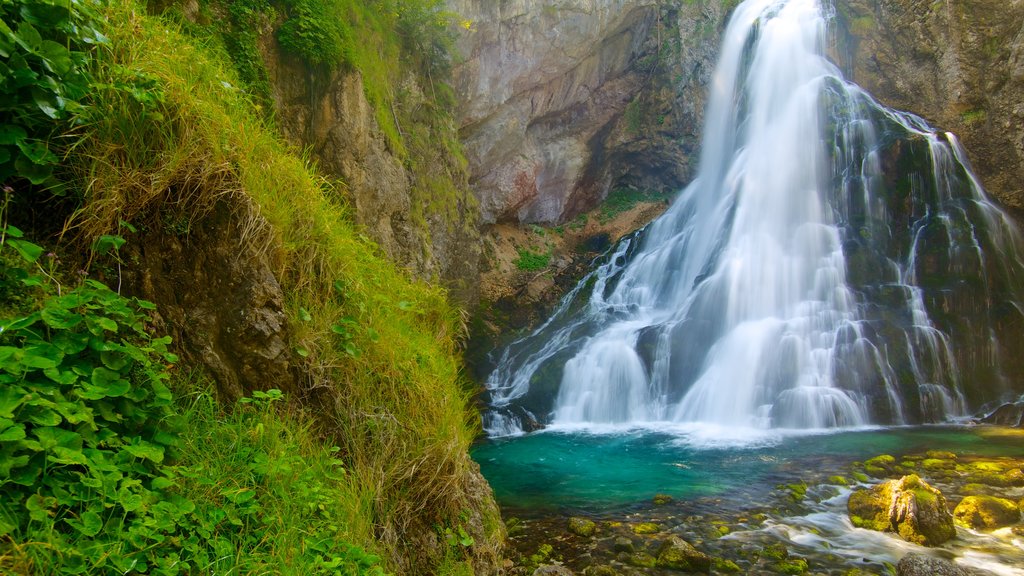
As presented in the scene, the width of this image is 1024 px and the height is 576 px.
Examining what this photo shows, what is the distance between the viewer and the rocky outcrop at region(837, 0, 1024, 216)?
12680mm

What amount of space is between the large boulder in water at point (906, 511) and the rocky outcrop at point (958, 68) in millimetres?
10773

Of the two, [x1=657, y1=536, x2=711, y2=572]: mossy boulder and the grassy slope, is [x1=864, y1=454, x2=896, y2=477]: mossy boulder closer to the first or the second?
[x1=657, y1=536, x2=711, y2=572]: mossy boulder

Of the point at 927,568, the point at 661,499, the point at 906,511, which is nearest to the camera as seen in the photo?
the point at 927,568

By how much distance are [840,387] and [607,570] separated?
25.7 ft

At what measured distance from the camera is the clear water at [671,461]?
692 centimetres

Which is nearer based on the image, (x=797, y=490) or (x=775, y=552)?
(x=775, y=552)

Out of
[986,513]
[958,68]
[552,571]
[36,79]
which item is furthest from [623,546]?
[958,68]

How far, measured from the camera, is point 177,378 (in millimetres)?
2422

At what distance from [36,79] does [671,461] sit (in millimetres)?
8408

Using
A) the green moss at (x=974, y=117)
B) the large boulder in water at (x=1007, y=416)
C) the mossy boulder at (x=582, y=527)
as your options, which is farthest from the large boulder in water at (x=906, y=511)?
the green moss at (x=974, y=117)

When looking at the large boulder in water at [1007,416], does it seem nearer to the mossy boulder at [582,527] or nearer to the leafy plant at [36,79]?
the mossy boulder at [582,527]

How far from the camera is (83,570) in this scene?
1.45m

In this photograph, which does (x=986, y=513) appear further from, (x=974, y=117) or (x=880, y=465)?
(x=974, y=117)

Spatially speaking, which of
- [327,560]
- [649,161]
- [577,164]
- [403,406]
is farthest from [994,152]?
[327,560]
